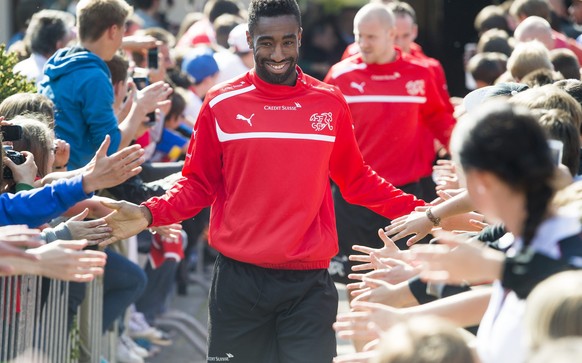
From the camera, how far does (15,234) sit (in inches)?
166

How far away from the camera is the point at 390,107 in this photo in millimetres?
8469

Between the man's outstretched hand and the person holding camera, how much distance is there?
1.53 meters

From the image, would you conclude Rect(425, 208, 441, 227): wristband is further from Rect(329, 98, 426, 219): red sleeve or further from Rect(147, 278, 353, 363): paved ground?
Rect(147, 278, 353, 363): paved ground

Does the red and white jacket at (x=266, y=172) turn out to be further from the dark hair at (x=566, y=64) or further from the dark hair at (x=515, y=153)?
the dark hair at (x=566, y=64)

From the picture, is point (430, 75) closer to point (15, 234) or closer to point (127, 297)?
point (127, 297)

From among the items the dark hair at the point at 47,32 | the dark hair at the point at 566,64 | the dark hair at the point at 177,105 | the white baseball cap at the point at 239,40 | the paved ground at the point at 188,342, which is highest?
the dark hair at the point at 566,64

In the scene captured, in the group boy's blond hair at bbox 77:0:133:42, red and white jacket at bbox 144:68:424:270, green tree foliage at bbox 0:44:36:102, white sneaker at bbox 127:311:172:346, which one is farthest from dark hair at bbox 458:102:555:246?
white sneaker at bbox 127:311:172:346

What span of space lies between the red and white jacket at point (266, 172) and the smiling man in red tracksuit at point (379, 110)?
A: 2928 millimetres

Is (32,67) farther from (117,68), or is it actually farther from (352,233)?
(352,233)

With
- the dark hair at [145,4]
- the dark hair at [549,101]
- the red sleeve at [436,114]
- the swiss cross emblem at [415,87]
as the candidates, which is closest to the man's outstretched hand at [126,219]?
the dark hair at [549,101]

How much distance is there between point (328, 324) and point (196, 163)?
0.98 metres

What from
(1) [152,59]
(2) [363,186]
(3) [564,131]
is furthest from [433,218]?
(1) [152,59]

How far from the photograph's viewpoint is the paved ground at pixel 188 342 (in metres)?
8.95

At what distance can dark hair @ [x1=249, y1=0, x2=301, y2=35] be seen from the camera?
5414 mm
